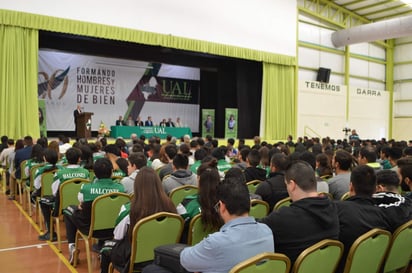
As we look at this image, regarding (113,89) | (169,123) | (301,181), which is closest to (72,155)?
(301,181)

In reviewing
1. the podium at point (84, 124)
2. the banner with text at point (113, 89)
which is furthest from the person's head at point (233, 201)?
the banner with text at point (113, 89)

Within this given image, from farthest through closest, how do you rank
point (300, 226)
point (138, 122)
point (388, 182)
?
1. point (138, 122)
2. point (388, 182)
3. point (300, 226)

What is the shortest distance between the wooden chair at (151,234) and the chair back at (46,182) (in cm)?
236

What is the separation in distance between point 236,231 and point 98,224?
75.5 inches

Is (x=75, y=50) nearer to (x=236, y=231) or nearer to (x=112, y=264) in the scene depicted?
(x=112, y=264)

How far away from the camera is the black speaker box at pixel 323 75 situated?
1839 centimetres

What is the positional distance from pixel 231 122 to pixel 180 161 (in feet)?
38.2

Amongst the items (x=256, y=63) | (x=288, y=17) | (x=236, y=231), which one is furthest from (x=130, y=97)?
(x=236, y=231)

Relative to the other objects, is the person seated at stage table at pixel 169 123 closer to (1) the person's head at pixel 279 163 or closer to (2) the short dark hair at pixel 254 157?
(2) the short dark hair at pixel 254 157

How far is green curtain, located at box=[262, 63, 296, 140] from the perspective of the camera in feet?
52.8

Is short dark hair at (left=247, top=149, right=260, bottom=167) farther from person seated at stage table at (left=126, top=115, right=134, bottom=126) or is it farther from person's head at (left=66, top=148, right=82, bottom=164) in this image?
person seated at stage table at (left=126, top=115, right=134, bottom=126)

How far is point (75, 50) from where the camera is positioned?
41.4ft

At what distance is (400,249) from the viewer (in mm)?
2547

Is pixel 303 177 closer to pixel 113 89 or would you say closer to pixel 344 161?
pixel 344 161
